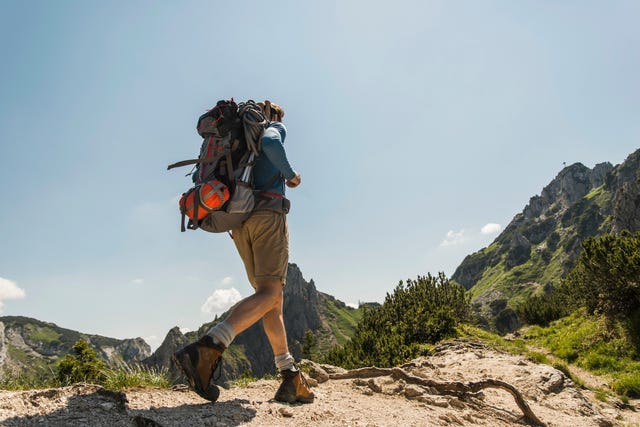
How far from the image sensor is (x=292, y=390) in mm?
3770

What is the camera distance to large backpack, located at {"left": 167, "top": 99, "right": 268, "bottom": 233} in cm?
345

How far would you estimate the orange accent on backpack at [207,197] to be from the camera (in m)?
3.38

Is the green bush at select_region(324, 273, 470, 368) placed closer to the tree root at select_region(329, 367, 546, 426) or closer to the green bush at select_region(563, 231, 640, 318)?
the tree root at select_region(329, 367, 546, 426)

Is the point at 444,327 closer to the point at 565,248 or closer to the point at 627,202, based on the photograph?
the point at 627,202

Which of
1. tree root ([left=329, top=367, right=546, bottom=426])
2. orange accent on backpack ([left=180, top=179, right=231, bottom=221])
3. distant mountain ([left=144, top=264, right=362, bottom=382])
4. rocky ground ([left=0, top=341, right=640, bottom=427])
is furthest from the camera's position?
distant mountain ([left=144, top=264, right=362, bottom=382])

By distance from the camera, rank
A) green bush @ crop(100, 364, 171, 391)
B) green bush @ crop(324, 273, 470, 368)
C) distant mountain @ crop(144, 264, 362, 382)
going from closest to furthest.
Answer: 1. green bush @ crop(100, 364, 171, 391)
2. green bush @ crop(324, 273, 470, 368)
3. distant mountain @ crop(144, 264, 362, 382)

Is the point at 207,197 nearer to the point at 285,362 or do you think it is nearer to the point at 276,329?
the point at 276,329

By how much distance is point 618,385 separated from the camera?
28.2 ft

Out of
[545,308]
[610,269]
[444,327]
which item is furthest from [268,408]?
[545,308]

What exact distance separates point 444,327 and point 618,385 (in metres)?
→ 5.09

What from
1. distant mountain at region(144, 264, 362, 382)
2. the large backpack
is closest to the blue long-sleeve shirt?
the large backpack

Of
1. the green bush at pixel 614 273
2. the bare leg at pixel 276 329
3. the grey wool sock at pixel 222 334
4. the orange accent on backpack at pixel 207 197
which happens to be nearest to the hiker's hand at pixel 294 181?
the orange accent on backpack at pixel 207 197

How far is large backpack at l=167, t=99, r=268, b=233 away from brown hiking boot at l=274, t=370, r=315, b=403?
1648 millimetres

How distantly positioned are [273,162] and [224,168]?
493 mm
